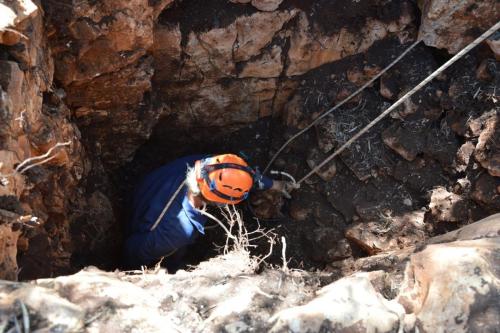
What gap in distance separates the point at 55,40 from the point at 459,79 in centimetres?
282

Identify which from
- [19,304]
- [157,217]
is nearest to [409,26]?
[157,217]

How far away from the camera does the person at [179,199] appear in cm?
316

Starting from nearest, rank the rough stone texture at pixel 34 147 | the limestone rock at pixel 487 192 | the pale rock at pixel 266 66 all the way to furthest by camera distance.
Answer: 1. the rough stone texture at pixel 34 147
2. the limestone rock at pixel 487 192
3. the pale rock at pixel 266 66

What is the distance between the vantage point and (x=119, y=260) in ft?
12.2

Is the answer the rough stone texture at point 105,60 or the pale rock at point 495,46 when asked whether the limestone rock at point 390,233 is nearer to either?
the pale rock at point 495,46

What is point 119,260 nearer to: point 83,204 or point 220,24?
point 83,204

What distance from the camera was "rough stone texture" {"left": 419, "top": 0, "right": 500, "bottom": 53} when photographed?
124 inches

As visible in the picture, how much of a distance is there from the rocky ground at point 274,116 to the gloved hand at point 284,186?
137 mm

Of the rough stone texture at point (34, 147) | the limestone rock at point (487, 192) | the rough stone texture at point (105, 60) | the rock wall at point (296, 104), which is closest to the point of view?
the rough stone texture at point (34, 147)

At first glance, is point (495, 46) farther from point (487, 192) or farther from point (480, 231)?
point (480, 231)

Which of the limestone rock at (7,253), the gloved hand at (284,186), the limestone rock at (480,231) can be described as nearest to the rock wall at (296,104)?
the gloved hand at (284,186)

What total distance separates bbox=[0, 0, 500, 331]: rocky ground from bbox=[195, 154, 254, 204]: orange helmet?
673mm

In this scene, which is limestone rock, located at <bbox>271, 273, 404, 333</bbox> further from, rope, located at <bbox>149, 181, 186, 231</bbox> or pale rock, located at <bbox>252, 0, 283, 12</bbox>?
pale rock, located at <bbox>252, 0, 283, 12</bbox>

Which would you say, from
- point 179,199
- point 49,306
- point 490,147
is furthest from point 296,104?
point 49,306
